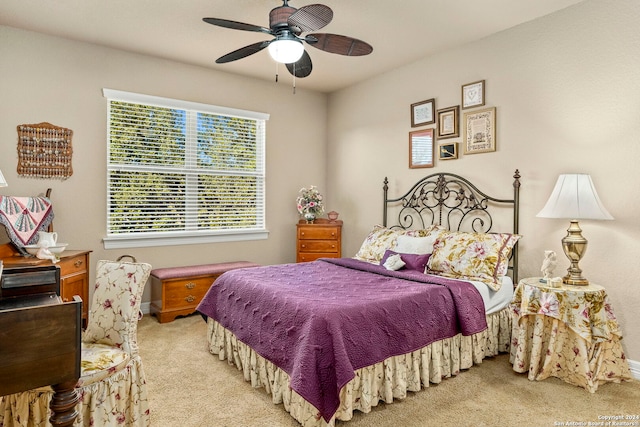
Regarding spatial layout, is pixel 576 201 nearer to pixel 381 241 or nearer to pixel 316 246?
pixel 381 241

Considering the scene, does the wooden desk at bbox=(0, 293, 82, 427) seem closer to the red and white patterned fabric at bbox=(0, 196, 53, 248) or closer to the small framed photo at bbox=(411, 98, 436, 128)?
the red and white patterned fabric at bbox=(0, 196, 53, 248)

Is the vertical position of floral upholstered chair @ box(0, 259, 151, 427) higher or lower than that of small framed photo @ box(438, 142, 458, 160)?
lower

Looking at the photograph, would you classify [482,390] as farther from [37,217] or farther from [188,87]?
[188,87]

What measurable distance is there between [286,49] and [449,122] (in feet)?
6.92

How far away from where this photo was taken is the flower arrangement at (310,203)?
5047 mm

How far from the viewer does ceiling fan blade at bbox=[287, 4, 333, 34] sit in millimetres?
2177

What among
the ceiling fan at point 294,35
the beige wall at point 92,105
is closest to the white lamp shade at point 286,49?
the ceiling fan at point 294,35

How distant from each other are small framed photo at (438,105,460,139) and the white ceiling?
63cm

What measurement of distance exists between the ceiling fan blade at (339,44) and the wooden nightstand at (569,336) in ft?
6.75

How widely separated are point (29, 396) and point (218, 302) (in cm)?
145

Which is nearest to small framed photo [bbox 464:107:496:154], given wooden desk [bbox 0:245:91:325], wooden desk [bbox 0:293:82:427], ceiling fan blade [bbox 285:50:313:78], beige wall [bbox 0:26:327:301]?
ceiling fan blade [bbox 285:50:313:78]

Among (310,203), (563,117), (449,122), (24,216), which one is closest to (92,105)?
(24,216)

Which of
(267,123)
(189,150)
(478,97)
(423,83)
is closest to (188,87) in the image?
(189,150)

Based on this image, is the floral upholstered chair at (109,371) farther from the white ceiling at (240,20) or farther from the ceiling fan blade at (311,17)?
the white ceiling at (240,20)
